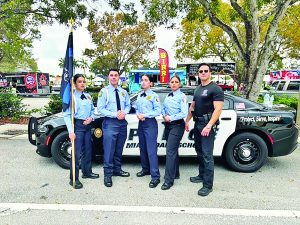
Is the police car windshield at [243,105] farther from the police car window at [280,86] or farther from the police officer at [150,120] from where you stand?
the police car window at [280,86]

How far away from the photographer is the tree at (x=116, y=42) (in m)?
32.6

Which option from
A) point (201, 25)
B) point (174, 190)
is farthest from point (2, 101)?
point (201, 25)

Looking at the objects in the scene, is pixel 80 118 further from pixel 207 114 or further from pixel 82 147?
pixel 207 114

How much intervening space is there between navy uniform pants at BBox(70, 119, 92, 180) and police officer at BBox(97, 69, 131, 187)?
0.29 metres

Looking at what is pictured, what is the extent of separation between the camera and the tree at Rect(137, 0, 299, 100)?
361 inches

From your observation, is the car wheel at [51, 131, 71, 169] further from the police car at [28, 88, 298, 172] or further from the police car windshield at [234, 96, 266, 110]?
the police car windshield at [234, 96, 266, 110]

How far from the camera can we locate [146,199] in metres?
4.06

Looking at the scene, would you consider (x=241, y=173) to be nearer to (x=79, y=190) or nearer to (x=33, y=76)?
(x=79, y=190)

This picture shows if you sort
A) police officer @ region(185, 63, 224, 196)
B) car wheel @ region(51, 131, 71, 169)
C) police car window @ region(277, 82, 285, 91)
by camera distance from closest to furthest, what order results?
police officer @ region(185, 63, 224, 196), car wheel @ region(51, 131, 71, 169), police car window @ region(277, 82, 285, 91)

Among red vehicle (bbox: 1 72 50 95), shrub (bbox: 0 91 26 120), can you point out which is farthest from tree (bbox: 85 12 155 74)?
shrub (bbox: 0 91 26 120)

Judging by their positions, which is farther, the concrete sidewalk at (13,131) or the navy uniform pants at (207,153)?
the concrete sidewalk at (13,131)

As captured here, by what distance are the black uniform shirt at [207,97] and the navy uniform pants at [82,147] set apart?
65.8 inches

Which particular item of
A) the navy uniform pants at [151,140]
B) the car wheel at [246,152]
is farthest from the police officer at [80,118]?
the car wheel at [246,152]

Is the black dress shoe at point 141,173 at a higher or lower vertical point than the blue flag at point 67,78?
lower
